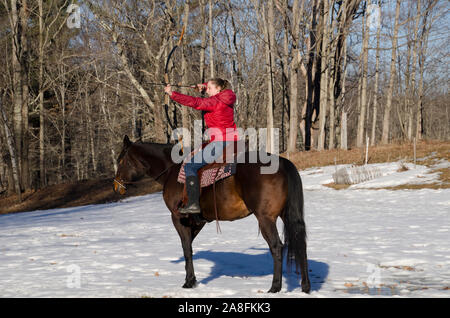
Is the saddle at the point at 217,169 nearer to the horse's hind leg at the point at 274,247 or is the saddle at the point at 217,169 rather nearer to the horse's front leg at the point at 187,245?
the horse's front leg at the point at 187,245

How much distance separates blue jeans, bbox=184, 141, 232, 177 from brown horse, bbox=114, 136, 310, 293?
35cm

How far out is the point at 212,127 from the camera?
6.78 meters

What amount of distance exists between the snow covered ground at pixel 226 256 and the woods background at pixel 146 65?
10.8 meters

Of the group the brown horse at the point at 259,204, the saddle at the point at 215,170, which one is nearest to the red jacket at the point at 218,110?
the saddle at the point at 215,170

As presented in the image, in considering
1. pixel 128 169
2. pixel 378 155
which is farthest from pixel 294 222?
pixel 378 155

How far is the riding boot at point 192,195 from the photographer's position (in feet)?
21.4

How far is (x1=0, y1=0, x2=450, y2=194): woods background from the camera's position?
90.6ft

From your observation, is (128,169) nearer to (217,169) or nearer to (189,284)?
(217,169)

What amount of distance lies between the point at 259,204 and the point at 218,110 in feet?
4.85

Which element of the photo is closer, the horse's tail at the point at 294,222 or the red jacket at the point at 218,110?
the horse's tail at the point at 294,222

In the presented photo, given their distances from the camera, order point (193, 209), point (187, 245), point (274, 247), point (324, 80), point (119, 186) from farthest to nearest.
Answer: point (324, 80) → point (119, 186) → point (187, 245) → point (193, 209) → point (274, 247)

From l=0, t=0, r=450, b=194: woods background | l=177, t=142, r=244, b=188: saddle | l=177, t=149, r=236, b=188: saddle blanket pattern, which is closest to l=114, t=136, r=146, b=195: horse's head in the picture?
l=177, t=142, r=244, b=188: saddle

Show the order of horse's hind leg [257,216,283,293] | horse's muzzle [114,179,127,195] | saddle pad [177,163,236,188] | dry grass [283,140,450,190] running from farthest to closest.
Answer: dry grass [283,140,450,190] → horse's muzzle [114,179,127,195] → saddle pad [177,163,236,188] → horse's hind leg [257,216,283,293]

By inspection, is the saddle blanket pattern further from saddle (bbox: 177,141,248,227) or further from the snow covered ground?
the snow covered ground
